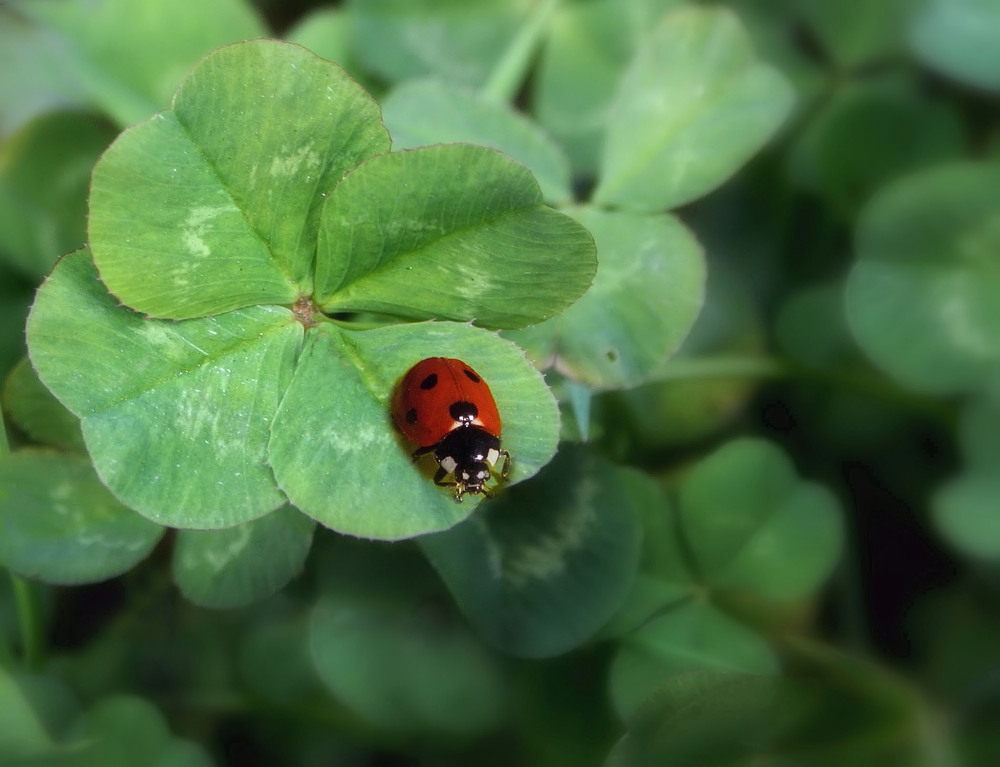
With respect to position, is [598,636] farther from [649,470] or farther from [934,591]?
[934,591]

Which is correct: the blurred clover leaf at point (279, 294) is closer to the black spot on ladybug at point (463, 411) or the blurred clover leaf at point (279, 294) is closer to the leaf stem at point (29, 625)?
the black spot on ladybug at point (463, 411)

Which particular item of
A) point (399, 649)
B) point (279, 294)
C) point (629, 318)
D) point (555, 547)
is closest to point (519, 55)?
point (629, 318)

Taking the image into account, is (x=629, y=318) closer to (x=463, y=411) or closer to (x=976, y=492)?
(x=463, y=411)

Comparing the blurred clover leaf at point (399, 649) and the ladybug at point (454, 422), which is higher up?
the ladybug at point (454, 422)

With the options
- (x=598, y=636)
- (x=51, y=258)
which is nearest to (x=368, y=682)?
(x=598, y=636)

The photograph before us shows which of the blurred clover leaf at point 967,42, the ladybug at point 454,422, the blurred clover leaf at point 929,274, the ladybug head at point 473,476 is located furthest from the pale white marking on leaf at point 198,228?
the blurred clover leaf at point 967,42
